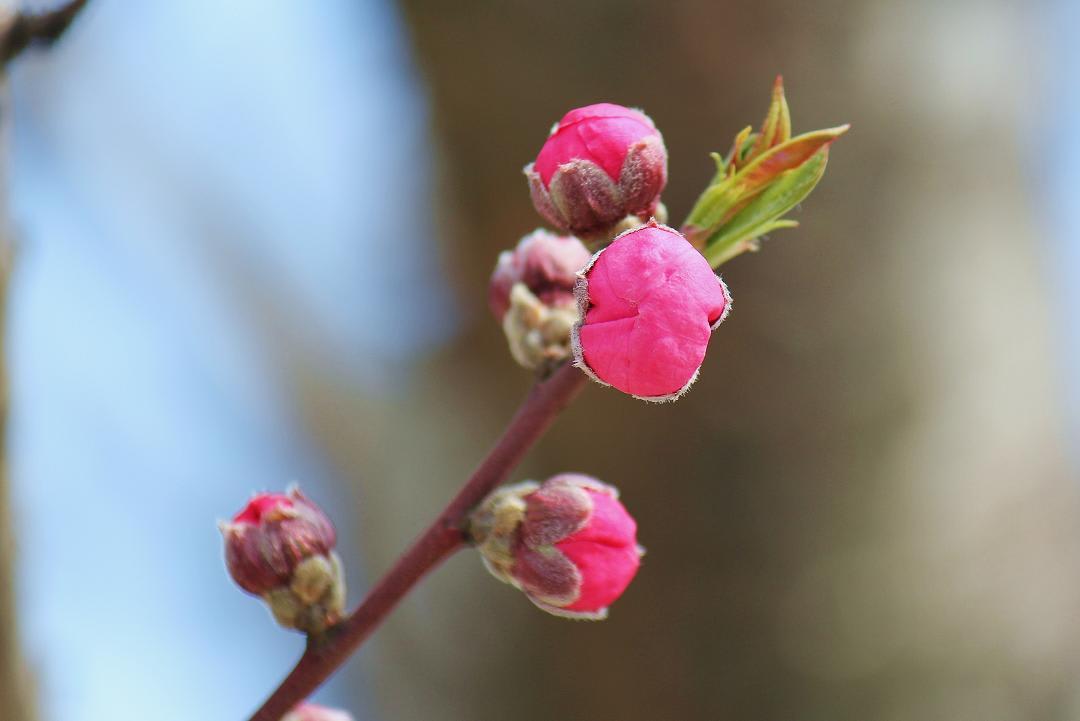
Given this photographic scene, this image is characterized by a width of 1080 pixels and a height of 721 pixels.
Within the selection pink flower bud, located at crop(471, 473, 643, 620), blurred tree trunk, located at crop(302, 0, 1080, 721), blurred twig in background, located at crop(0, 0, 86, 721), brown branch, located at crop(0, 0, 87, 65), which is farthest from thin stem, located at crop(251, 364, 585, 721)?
blurred tree trunk, located at crop(302, 0, 1080, 721)

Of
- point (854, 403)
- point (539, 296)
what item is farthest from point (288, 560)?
point (854, 403)

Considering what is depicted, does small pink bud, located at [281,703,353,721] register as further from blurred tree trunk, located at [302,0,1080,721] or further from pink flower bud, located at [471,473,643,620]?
blurred tree trunk, located at [302,0,1080,721]

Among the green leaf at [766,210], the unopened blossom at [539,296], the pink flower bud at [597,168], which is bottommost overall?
the unopened blossom at [539,296]

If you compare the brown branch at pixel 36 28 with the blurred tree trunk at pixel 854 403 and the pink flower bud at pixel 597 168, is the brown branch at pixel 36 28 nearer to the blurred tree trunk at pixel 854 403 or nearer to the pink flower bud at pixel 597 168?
the pink flower bud at pixel 597 168

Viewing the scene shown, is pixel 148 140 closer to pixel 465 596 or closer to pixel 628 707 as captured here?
Answer: pixel 465 596

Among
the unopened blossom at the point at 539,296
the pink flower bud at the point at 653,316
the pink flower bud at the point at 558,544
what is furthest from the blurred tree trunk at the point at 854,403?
the pink flower bud at the point at 653,316

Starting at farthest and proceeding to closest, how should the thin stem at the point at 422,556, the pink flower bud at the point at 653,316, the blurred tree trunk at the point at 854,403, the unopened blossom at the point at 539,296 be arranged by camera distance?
the blurred tree trunk at the point at 854,403 → the unopened blossom at the point at 539,296 → the thin stem at the point at 422,556 → the pink flower bud at the point at 653,316
